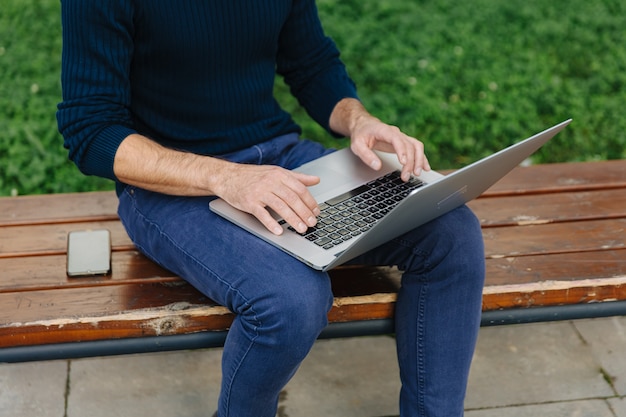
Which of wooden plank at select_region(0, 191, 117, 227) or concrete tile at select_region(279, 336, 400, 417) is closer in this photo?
wooden plank at select_region(0, 191, 117, 227)

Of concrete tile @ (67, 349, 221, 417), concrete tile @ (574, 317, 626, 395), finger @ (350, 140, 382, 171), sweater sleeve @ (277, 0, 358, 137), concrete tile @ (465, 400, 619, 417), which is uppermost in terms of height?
sweater sleeve @ (277, 0, 358, 137)

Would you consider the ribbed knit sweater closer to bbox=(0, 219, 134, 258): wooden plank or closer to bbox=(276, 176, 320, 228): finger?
bbox=(0, 219, 134, 258): wooden plank

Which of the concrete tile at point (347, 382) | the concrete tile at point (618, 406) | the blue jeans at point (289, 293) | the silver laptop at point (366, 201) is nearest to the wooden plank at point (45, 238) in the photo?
the blue jeans at point (289, 293)

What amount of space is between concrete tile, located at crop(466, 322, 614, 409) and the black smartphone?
1.18 metres

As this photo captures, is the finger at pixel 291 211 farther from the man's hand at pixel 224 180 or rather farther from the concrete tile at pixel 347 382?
the concrete tile at pixel 347 382

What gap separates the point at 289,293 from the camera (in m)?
1.86

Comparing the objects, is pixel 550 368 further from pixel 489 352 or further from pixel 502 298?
pixel 502 298

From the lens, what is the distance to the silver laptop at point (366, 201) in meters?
1.83

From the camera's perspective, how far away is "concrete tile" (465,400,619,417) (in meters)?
2.66

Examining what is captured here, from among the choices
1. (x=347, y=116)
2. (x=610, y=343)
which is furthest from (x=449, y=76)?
(x=347, y=116)

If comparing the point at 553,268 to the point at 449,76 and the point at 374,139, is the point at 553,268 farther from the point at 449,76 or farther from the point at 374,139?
the point at 449,76

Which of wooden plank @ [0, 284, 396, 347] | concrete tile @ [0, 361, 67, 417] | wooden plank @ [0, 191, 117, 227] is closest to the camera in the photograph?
wooden plank @ [0, 284, 396, 347]

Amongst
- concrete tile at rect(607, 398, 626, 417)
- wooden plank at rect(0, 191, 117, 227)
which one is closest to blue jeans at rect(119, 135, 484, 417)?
wooden plank at rect(0, 191, 117, 227)

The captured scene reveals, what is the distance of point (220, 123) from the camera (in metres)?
2.34
